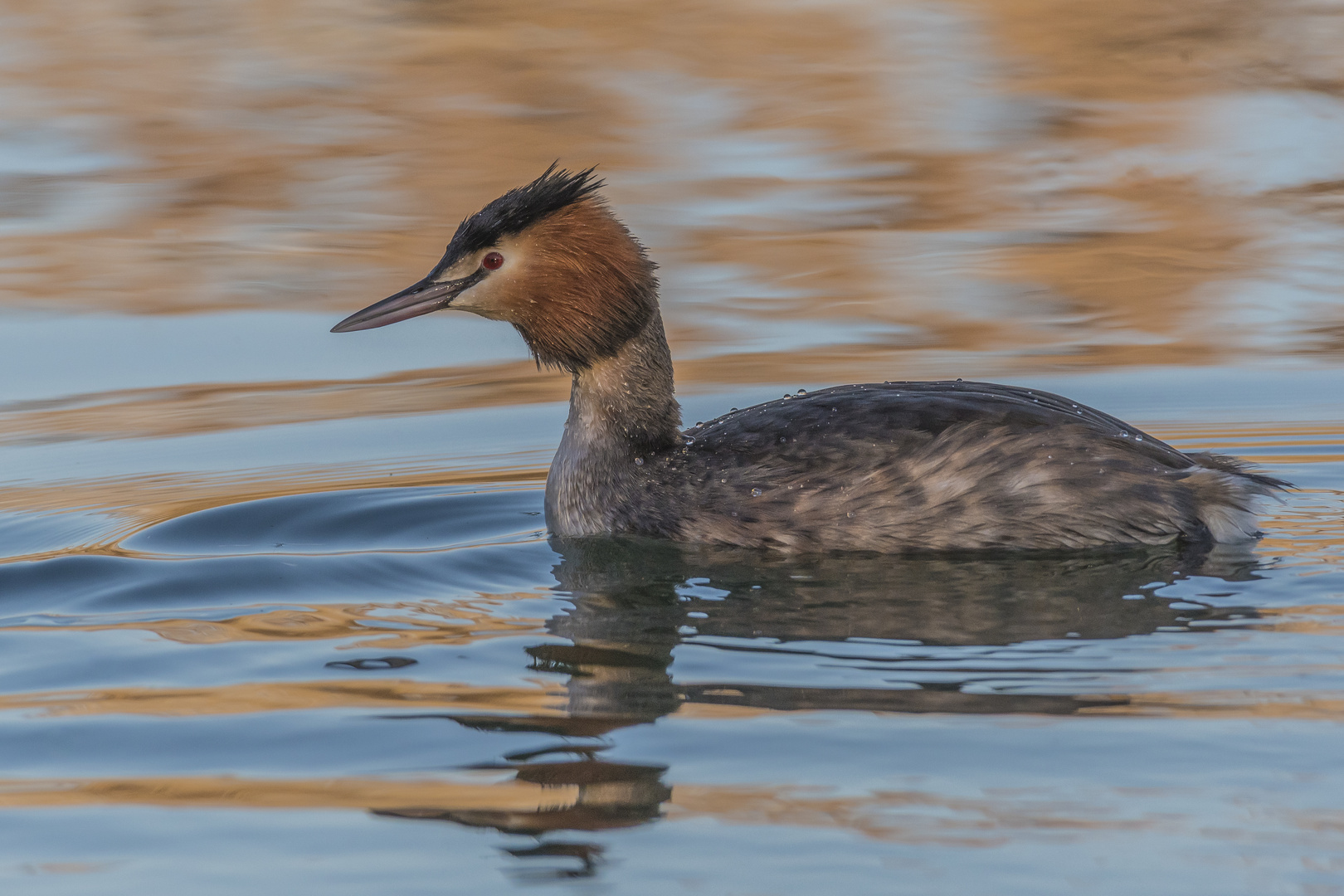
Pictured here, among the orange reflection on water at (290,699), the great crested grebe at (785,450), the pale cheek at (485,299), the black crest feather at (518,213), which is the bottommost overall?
the orange reflection on water at (290,699)

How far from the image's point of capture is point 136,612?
20.2 feet

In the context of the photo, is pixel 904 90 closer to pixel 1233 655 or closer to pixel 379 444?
pixel 379 444

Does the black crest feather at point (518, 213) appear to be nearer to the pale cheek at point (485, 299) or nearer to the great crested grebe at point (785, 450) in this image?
the great crested grebe at point (785, 450)

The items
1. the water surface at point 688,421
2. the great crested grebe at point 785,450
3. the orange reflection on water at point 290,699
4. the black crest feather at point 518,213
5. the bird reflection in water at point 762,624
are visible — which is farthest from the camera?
the black crest feather at point 518,213

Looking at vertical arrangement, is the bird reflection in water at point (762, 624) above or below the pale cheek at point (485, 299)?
below

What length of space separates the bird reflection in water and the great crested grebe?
0.35 ft

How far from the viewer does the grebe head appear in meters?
7.01

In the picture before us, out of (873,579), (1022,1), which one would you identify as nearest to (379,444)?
(873,579)

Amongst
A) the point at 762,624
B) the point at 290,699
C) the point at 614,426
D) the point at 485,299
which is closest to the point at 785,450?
the point at 614,426

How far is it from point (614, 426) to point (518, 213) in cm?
90

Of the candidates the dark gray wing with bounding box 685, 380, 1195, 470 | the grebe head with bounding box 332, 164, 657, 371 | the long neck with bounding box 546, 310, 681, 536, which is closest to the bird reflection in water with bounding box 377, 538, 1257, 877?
the long neck with bounding box 546, 310, 681, 536

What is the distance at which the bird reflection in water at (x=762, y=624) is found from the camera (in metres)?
4.50

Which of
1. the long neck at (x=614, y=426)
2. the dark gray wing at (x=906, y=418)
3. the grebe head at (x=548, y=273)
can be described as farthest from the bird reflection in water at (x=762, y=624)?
the grebe head at (x=548, y=273)

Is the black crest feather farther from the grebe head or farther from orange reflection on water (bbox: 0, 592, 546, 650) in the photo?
orange reflection on water (bbox: 0, 592, 546, 650)
